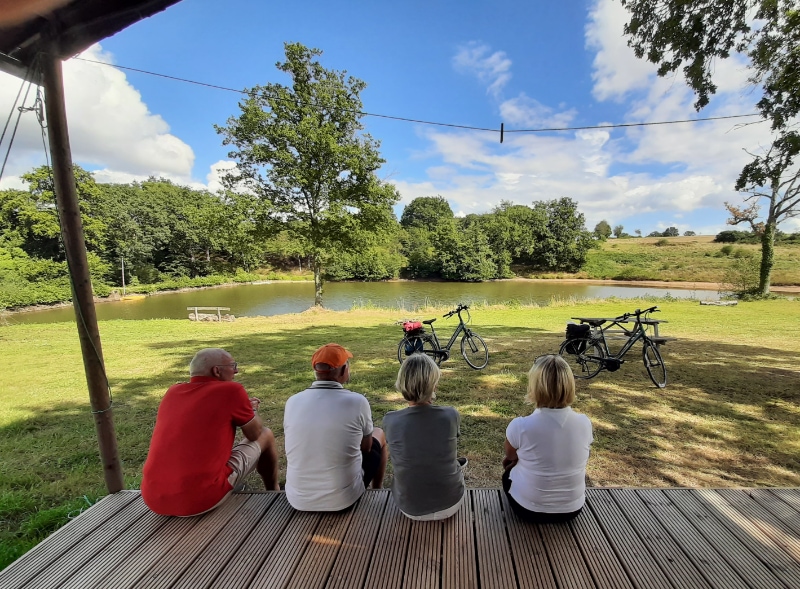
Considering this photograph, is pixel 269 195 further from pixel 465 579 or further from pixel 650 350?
pixel 465 579

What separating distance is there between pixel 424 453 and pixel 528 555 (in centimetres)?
64

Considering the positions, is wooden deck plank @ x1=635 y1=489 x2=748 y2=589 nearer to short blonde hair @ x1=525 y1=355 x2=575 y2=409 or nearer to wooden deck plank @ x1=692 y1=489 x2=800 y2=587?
wooden deck plank @ x1=692 y1=489 x2=800 y2=587

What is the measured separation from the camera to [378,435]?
2469 mm

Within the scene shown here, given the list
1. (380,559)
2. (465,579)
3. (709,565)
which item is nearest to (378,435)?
(380,559)

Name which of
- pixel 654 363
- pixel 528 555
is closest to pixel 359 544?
pixel 528 555

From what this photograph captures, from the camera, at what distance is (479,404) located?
14.9ft

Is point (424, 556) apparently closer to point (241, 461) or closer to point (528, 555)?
point (528, 555)

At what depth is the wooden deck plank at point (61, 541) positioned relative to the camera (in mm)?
1721

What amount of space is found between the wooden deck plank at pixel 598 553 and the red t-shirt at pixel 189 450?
191 centimetres

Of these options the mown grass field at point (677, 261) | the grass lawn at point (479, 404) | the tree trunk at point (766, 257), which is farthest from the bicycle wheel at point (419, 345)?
the mown grass field at point (677, 261)

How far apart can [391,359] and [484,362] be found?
1.74 m

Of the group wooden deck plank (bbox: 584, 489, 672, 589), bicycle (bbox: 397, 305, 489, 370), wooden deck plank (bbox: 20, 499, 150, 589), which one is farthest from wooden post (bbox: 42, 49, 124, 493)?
bicycle (bbox: 397, 305, 489, 370)

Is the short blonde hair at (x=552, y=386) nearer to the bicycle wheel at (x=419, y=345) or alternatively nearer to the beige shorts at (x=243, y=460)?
the beige shorts at (x=243, y=460)

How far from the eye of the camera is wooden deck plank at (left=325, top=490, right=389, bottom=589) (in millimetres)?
1602
